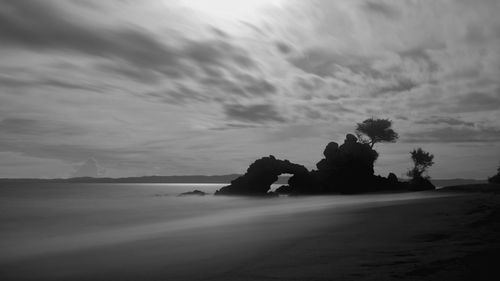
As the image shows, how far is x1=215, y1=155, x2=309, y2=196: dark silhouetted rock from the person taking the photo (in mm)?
69688

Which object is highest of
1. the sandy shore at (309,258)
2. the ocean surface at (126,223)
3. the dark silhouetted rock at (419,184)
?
the dark silhouetted rock at (419,184)

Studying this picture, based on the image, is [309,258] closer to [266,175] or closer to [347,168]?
[347,168]

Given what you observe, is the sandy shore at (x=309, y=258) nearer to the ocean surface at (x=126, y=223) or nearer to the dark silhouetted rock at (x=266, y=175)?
the ocean surface at (x=126, y=223)

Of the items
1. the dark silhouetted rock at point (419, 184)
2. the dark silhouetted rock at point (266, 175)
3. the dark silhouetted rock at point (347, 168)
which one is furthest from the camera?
the dark silhouetted rock at point (266, 175)

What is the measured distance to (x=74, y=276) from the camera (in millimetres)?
8219

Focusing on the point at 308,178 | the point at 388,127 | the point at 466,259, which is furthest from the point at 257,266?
the point at 388,127

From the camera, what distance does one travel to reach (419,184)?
222 feet

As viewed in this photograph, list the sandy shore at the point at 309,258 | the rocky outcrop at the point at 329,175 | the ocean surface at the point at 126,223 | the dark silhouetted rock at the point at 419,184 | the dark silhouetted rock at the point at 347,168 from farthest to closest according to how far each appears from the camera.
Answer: the dark silhouetted rock at the point at 419,184 < the rocky outcrop at the point at 329,175 < the dark silhouetted rock at the point at 347,168 < the ocean surface at the point at 126,223 < the sandy shore at the point at 309,258

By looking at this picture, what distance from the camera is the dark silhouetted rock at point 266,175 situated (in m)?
69.7

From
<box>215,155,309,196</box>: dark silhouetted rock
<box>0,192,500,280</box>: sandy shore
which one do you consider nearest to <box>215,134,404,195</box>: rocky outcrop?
<box>215,155,309,196</box>: dark silhouetted rock

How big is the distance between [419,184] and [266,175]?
29.3m

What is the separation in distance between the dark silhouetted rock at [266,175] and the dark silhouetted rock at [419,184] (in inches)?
780

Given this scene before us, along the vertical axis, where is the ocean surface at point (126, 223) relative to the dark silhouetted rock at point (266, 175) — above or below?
below

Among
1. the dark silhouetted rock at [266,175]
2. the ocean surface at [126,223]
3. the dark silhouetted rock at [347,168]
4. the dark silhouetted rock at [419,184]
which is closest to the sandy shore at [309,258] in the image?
the ocean surface at [126,223]
